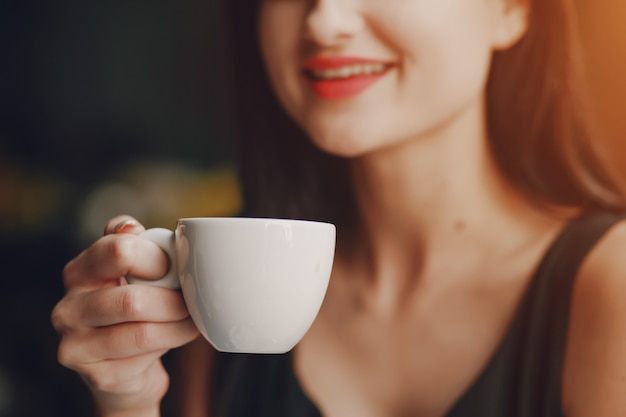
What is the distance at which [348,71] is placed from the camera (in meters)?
0.81

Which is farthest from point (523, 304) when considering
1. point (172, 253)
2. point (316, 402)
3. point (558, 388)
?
point (172, 253)

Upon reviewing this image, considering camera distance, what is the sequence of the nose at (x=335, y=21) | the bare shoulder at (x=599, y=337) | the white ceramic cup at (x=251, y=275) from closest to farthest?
the white ceramic cup at (x=251, y=275) < the bare shoulder at (x=599, y=337) < the nose at (x=335, y=21)

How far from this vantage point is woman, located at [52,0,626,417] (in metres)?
0.70

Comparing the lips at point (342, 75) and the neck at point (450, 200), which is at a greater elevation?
the lips at point (342, 75)

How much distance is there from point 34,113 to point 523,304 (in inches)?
27.5

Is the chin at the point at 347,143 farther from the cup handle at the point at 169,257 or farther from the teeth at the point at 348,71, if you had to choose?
the cup handle at the point at 169,257

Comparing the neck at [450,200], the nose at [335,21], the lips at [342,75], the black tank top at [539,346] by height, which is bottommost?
the black tank top at [539,346]

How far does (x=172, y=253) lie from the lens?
61 cm

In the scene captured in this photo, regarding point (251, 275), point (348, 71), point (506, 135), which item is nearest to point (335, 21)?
point (348, 71)

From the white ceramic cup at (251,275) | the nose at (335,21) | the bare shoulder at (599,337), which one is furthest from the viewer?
the nose at (335,21)

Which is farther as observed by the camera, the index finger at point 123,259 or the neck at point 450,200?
the neck at point 450,200

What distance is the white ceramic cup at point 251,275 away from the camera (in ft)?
1.85

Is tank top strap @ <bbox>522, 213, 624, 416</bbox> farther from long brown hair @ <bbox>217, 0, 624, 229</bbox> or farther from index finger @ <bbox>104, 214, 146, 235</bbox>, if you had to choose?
index finger @ <bbox>104, 214, 146, 235</bbox>

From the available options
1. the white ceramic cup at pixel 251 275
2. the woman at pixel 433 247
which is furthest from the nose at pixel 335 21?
the white ceramic cup at pixel 251 275
